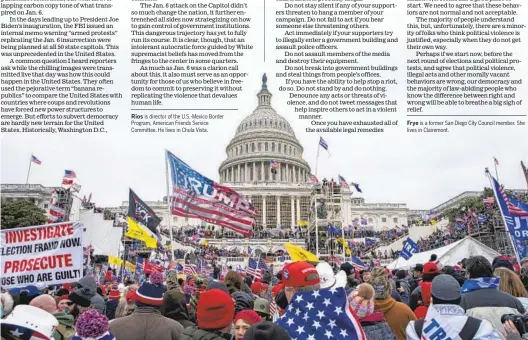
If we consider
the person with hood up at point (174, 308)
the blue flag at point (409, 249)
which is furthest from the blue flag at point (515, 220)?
the person with hood up at point (174, 308)

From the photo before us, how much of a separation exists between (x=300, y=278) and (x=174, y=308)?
2.00 meters

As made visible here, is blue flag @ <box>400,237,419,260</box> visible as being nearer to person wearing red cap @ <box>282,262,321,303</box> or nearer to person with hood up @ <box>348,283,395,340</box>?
person with hood up @ <box>348,283,395,340</box>

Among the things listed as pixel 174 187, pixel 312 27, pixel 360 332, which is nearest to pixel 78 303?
pixel 360 332

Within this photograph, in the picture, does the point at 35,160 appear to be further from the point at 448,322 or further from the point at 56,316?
the point at 448,322

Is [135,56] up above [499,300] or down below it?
above

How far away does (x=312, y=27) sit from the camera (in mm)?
13820

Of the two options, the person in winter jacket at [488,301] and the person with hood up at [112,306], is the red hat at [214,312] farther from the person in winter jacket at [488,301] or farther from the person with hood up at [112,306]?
the person with hood up at [112,306]

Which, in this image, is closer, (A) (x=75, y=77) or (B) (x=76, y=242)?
(B) (x=76, y=242)

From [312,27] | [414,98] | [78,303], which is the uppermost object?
[312,27]

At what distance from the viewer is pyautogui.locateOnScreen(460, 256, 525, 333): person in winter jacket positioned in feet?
13.6

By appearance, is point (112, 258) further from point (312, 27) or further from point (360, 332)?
point (360, 332)

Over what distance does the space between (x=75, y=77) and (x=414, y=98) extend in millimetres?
9964

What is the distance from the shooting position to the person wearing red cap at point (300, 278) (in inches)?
129

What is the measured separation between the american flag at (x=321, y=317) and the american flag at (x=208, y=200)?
10.2 meters
